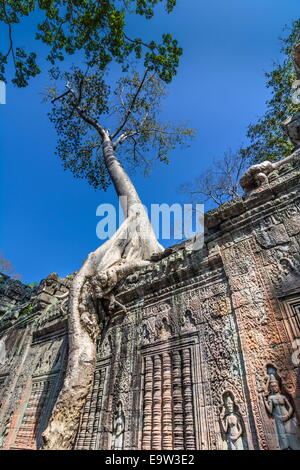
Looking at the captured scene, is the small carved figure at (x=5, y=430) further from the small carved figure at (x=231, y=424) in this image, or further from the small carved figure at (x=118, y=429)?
the small carved figure at (x=231, y=424)

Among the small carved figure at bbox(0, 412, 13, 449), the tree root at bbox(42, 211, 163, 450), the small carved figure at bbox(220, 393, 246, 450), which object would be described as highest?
the tree root at bbox(42, 211, 163, 450)

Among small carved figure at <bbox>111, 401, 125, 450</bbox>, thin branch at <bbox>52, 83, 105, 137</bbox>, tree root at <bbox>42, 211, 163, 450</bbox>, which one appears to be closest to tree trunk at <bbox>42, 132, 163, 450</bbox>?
tree root at <bbox>42, 211, 163, 450</bbox>

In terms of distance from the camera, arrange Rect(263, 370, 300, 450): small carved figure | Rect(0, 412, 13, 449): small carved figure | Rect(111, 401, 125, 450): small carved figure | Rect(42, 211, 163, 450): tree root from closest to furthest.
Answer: Rect(263, 370, 300, 450): small carved figure
Rect(111, 401, 125, 450): small carved figure
Rect(42, 211, 163, 450): tree root
Rect(0, 412, 13, 449): small carved figure

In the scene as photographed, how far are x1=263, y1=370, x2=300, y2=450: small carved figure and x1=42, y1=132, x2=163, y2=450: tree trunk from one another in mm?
2380

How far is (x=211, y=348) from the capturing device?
8.62 feet

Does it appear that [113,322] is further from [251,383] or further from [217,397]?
[251,383]

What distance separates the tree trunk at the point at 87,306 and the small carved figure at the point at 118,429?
587 mm

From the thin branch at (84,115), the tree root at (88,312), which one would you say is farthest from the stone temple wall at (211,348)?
the thin branch at (84,115)

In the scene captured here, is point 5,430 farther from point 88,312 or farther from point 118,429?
point 118,429

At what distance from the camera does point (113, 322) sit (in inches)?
157

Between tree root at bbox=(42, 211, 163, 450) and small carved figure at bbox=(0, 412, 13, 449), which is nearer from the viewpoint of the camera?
tree root at bbox=(42, 211, 163, 450)

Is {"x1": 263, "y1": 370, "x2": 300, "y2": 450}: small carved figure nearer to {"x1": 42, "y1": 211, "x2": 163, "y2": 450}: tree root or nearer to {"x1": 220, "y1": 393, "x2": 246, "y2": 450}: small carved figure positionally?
{"x1": 220, "y1": 393, "x2": 246, "y2": 450}: small carved figure

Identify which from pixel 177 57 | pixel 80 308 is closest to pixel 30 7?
pixel 177 57

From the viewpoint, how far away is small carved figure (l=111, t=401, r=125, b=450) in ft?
9.09
